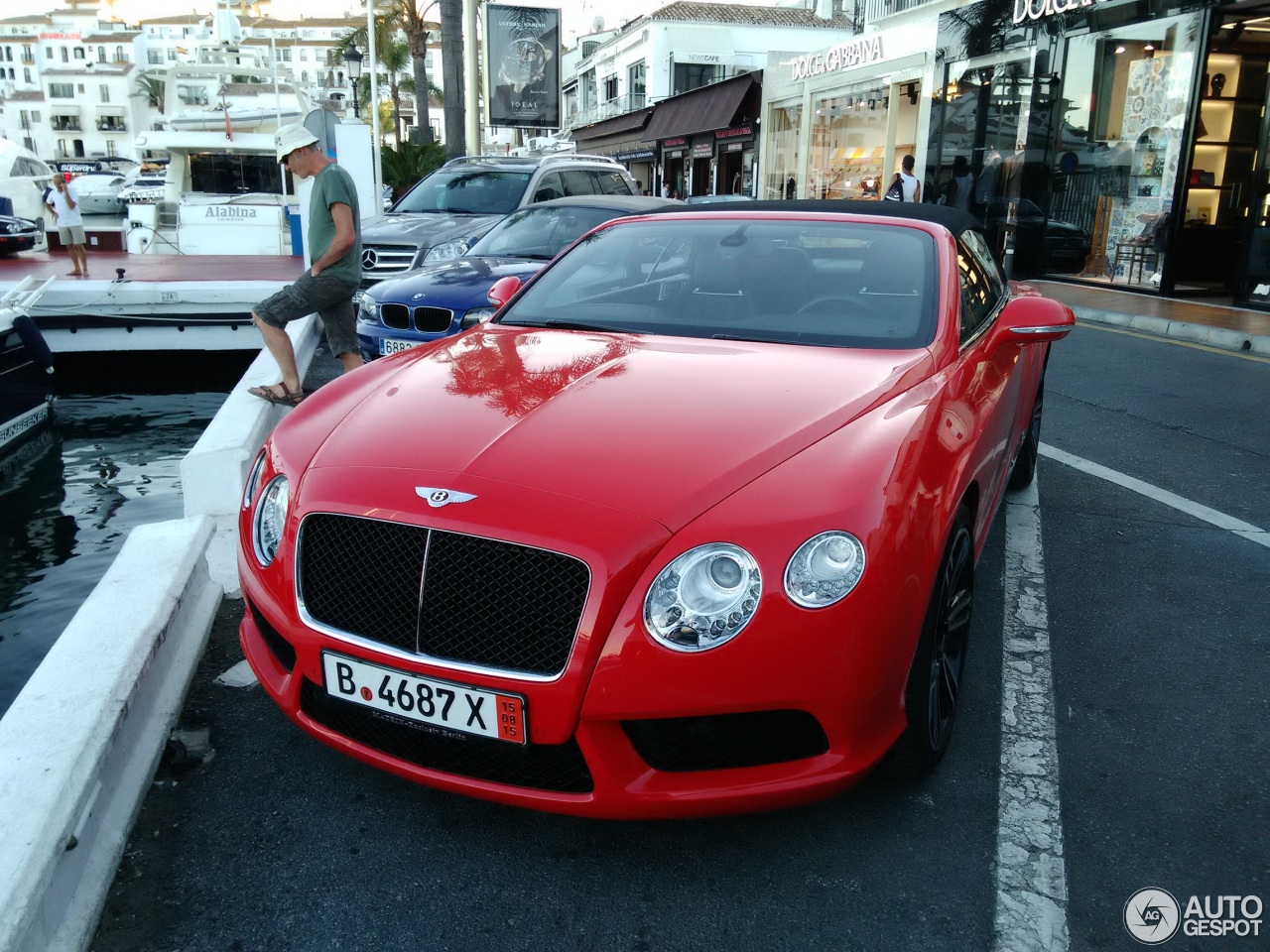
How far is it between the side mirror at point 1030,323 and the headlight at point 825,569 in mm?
1545

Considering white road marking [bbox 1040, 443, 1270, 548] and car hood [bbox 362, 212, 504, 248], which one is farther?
car hood [bbox 362, 212, 504, 248]

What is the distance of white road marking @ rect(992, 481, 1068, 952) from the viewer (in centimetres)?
209

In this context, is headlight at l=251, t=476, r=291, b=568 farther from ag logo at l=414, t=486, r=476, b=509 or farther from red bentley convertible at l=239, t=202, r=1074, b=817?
ag logo at l=414, t=486, r=476, b=509

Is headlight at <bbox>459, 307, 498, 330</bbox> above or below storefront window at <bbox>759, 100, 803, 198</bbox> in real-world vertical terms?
below

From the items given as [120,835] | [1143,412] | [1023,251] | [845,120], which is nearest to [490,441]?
[120,835]

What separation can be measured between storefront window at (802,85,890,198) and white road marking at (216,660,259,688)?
22.5 m

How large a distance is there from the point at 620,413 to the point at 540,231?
5.97 metres

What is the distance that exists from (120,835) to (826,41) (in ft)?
172

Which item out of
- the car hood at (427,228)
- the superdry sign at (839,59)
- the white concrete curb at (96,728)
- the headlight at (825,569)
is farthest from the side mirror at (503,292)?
the superdry sign at (839,59)

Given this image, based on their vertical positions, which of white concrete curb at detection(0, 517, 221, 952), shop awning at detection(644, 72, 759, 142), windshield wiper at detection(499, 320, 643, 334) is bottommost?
white concrete curb at detection(0, 517, 221, 952)

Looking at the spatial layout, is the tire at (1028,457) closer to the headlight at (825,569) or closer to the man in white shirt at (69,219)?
the headlight at (825,569)

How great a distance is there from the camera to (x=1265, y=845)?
91.9 inches

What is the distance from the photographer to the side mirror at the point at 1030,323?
10.8 ft

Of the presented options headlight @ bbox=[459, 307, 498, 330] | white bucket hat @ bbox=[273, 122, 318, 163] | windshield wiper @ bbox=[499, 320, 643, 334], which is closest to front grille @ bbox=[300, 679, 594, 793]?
windshield wiper @ bbox=[499, 320, 643, 334]
